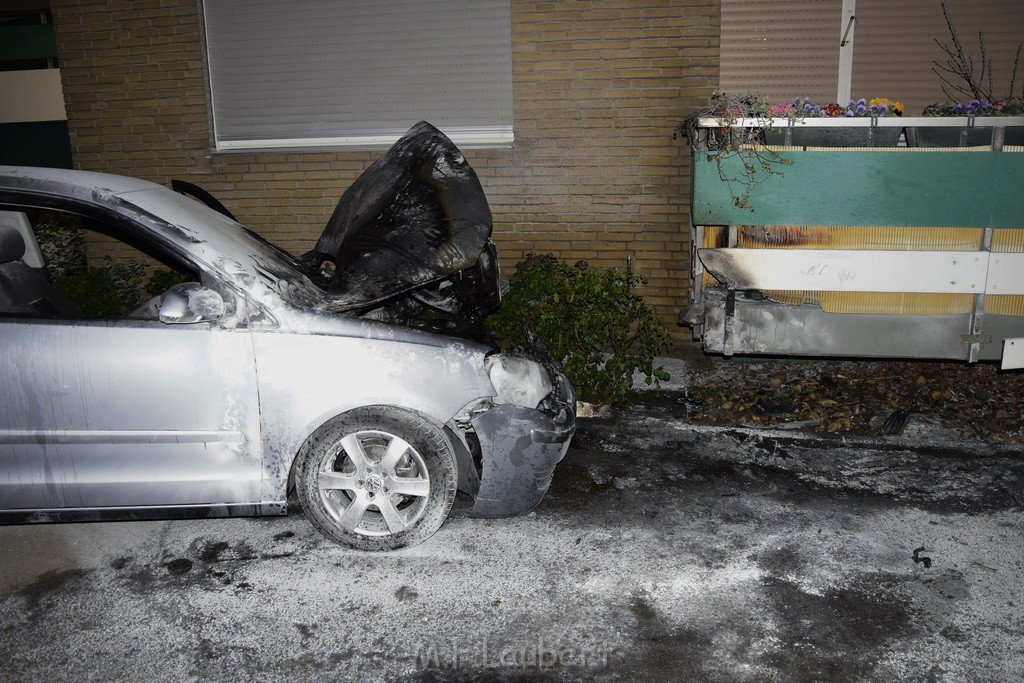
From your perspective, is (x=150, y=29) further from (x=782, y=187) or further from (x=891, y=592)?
(x=891, y=592)

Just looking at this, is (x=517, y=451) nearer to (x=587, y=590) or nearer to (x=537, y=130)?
(x=587, y=590)

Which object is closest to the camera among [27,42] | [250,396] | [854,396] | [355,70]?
[250,396]

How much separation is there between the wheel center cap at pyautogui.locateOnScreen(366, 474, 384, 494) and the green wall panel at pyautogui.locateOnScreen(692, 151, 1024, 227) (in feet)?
10.2

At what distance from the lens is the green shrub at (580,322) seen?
6.27 meters

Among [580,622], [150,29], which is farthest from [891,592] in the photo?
[150,29]

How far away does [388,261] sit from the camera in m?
4.31

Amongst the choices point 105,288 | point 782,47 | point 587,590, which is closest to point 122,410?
point 587,590

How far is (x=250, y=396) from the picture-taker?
13.0ft

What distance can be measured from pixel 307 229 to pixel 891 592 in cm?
608

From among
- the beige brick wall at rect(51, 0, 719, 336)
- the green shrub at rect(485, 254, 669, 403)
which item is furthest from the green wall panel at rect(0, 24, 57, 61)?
the green shrub at rect(485, 254, 669, 403)

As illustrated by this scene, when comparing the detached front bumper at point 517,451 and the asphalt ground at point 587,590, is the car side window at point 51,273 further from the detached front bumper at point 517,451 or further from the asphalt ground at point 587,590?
the detached front bumper at point 517,451

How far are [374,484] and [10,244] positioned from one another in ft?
7.81

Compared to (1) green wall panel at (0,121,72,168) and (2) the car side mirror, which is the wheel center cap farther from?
(1) green wall panel at (0,121,72,168)

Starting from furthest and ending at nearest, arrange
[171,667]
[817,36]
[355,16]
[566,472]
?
1. [355,16]
2. [817,36]
3. [566,472]
4. [171,667]
